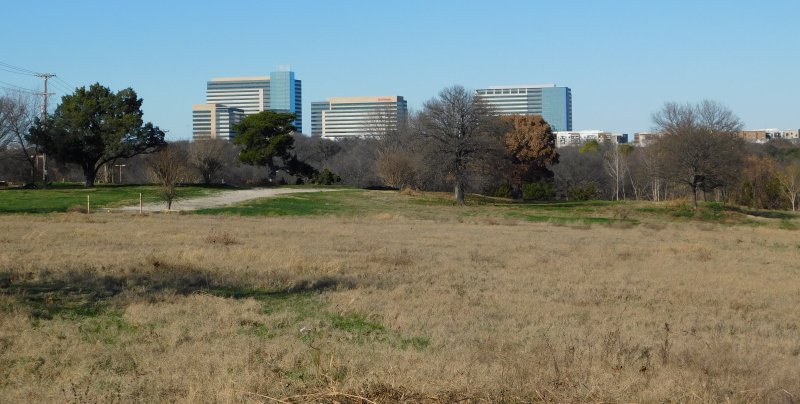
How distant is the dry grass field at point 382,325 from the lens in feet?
20.0

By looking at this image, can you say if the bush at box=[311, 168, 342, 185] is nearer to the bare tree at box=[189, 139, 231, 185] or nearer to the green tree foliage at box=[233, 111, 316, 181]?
the green tree foliage at box=[233, 111, 316, 181]

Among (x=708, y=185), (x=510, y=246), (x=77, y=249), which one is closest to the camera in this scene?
(x=77, y=249)

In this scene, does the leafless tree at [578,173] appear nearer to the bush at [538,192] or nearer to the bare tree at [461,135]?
the bush at [538,192]

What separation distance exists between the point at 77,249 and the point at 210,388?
42.0 feet

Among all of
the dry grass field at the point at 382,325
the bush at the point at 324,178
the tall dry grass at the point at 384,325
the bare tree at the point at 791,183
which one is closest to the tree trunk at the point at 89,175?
the bush at the point at 324,178

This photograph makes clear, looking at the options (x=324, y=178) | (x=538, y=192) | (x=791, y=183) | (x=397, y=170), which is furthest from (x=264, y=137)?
(x=791, y=183)

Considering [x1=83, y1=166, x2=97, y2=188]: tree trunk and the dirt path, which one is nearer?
the dirt path

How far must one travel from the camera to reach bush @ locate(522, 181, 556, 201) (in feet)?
241

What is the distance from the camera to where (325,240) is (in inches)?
905

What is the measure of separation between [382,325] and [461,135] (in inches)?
1750

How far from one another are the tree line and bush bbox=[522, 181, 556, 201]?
12 centimetres

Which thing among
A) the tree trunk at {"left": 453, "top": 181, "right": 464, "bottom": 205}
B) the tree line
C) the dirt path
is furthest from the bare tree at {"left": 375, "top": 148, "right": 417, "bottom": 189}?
the dirt path

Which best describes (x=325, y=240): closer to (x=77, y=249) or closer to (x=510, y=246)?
(x=510, y=246)

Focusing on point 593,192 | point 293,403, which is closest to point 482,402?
point 293,403
